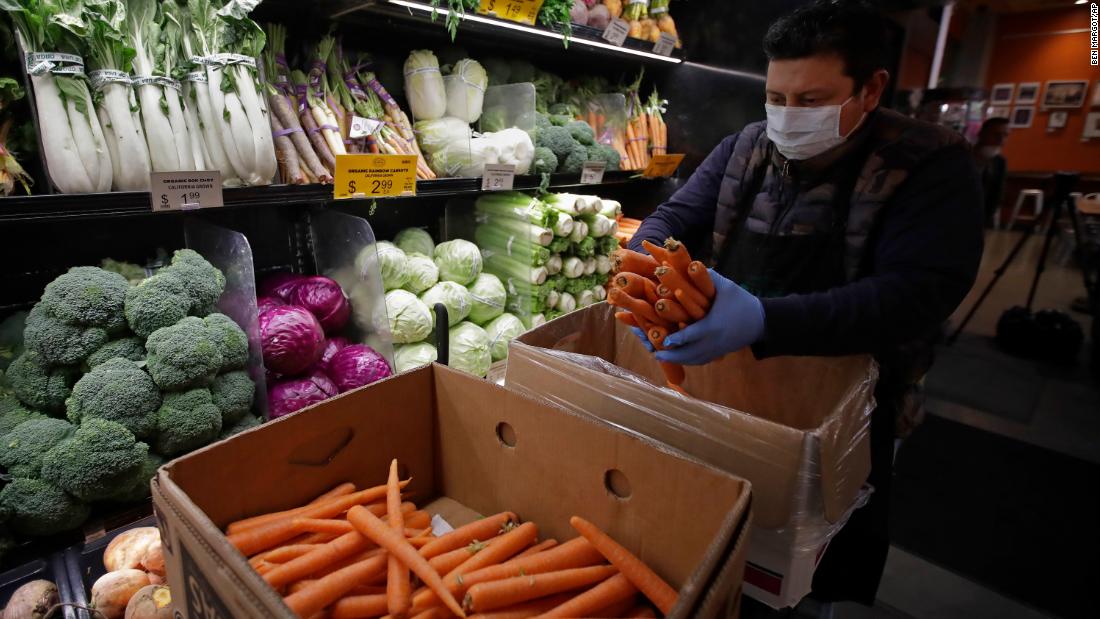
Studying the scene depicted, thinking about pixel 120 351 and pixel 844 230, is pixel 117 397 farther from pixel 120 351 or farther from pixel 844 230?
pixel 844 230

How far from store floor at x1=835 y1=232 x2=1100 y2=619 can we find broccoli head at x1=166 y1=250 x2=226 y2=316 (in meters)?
2.26

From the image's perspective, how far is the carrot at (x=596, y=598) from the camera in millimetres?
844

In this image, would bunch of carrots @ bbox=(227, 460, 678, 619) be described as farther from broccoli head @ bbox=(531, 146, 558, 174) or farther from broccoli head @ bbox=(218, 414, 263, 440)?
broccoli head @ bbox=(531, 146, 558, 174)

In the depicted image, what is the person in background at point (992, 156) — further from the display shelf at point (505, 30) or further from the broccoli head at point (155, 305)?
the broccoli head at point (155, 305)

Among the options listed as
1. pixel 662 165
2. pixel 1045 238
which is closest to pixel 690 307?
pixel 662 165

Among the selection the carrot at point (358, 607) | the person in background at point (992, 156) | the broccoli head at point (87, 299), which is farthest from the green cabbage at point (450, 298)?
the person in background at point (992, 156)

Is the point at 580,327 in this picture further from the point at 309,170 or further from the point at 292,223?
the point at 292,223

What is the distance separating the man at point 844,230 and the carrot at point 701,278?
0.02m

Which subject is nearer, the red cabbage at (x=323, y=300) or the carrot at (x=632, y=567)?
the carrot at (x=632, y=567)

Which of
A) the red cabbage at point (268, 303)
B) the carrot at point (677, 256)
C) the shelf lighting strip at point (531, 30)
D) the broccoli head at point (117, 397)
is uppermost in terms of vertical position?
the shelf lighting strip at point (531, 30)

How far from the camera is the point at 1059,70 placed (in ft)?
9.42

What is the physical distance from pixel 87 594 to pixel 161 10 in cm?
133

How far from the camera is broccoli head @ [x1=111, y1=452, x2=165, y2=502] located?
4.00 ft

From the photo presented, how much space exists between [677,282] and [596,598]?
524 millimetres
